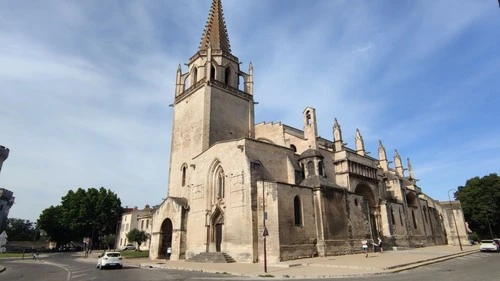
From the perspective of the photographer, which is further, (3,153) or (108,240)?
(108,240)

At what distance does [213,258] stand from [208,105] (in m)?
14.9

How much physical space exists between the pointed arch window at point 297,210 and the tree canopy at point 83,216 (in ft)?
149

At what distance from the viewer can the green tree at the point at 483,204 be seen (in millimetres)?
52969

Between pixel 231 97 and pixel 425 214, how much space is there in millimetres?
31137

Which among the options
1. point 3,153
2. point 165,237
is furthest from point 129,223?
point 165,237

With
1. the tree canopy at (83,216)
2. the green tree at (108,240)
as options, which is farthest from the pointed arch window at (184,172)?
the tree canopy at (83,216)

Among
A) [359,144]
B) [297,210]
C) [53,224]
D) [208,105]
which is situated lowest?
[297,210]

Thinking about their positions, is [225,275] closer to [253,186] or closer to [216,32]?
[253,186]

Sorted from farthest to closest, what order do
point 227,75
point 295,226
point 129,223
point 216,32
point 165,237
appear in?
point 129,223 → point 216,32 → point 227,75 → point 165,237 → point 295,226

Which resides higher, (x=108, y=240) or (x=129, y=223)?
(x=129, y=223)

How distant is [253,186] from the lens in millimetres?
23359

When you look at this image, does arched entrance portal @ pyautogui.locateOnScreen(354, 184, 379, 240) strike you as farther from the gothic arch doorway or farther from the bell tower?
the gothic arch doorway

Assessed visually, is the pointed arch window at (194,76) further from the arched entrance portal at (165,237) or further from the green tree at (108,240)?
the green tree at (108,240)

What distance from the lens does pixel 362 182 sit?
1282 inches
